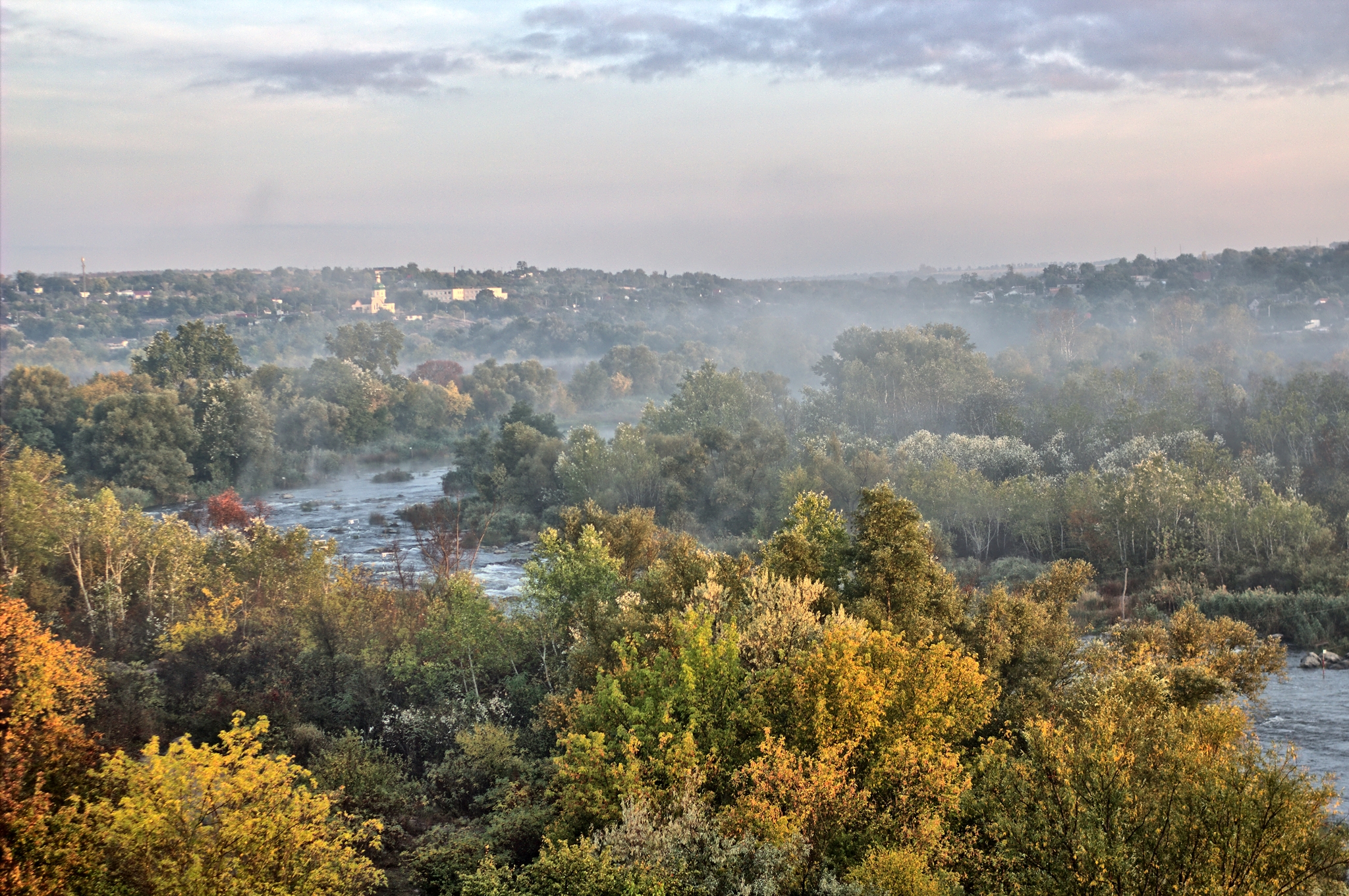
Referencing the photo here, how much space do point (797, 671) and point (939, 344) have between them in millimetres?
110905

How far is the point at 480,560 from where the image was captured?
277ft

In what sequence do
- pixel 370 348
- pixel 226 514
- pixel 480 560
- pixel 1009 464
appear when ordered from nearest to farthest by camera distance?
pixel 226 514 < pixel 480 560 < pixel 1009 464 < pixel 370 348

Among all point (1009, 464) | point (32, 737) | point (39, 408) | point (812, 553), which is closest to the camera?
point (32, 737)

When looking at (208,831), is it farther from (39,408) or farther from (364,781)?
(39,408)

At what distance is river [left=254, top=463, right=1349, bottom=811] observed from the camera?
43.6m

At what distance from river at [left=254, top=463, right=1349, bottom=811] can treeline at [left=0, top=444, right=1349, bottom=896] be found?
11.5 ft

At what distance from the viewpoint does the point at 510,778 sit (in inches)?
1400

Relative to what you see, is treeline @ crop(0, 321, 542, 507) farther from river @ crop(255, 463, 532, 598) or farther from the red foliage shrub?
the red foliage shrub

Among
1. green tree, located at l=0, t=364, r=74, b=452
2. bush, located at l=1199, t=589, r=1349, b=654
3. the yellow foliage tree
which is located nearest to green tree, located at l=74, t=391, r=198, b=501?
green tree, located at l=0, t=364, r=74, b=452

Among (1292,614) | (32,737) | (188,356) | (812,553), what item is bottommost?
(1292,614)

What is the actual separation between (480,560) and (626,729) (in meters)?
56.3

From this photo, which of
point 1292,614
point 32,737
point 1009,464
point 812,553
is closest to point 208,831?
point 32,737

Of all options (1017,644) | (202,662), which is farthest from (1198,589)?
(202,662)

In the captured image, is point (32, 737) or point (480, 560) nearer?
point (32, 737)
